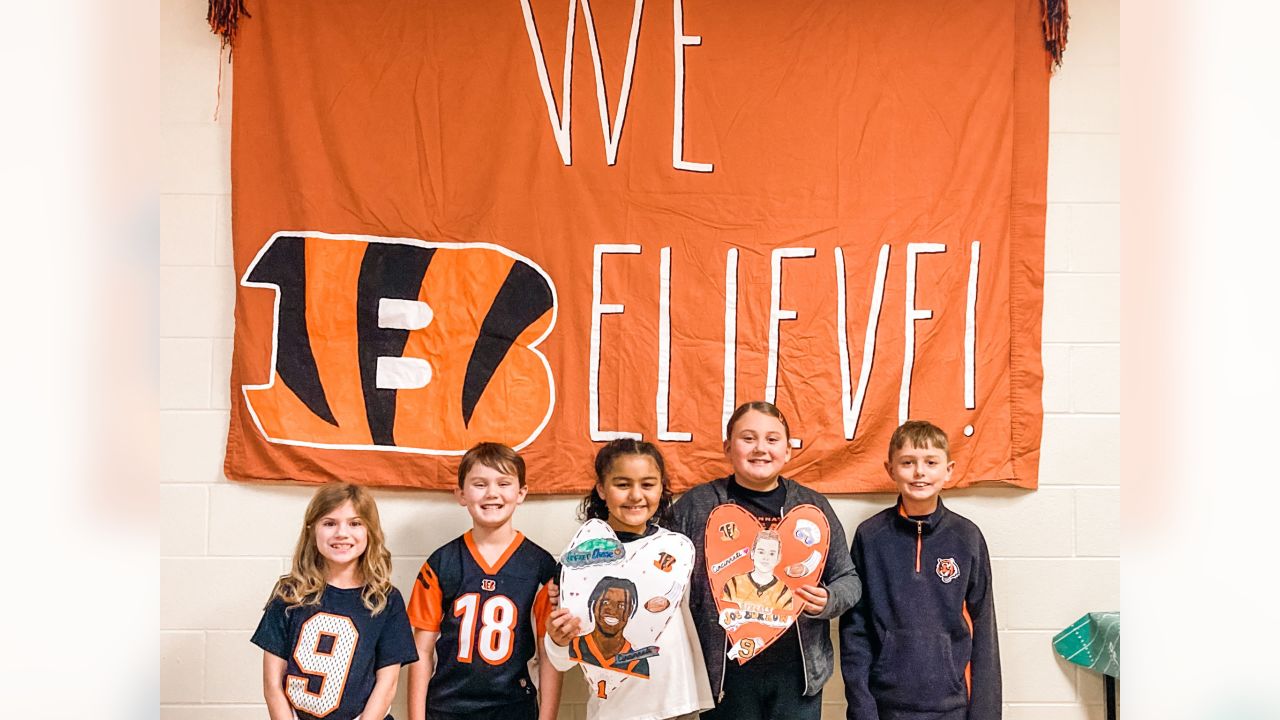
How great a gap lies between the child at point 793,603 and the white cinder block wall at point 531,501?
Result: 1.28 ft

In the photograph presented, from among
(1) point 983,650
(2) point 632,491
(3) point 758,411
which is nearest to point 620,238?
(3) point 758,411

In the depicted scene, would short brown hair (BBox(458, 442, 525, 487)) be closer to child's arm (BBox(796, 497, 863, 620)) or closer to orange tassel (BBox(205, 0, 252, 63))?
child's arm (BBox(796, 497, 863, 620))

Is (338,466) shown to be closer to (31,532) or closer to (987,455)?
Result: (987,455)

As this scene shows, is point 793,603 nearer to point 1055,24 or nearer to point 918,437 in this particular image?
point 918,437

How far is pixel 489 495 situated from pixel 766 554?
69 centimetres

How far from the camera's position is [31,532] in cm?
33

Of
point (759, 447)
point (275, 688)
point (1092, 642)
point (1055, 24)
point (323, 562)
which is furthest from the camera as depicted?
point (1055, 24)

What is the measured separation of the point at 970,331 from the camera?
2.68 m

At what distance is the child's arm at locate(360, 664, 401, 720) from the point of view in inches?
81.6

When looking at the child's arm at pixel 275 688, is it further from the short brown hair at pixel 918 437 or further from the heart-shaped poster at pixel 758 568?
the short brown hair at pixel 918 437

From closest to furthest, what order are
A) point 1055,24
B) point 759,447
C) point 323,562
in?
point 323,562
point 759,447
point 1055,24

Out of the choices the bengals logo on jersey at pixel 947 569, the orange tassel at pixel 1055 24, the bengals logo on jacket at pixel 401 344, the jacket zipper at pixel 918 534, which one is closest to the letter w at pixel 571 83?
the bengals logo on jacket at pixel 401 344

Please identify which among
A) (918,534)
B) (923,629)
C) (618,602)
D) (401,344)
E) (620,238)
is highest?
(620,238)

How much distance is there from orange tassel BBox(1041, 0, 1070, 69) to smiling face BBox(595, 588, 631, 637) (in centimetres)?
201
